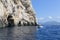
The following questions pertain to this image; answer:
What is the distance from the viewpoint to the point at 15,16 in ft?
323

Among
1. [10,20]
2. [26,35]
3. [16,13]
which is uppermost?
[16,13]

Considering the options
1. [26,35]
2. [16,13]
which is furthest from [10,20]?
[26,35]

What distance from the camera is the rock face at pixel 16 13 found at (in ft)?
294

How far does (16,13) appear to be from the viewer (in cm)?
10069

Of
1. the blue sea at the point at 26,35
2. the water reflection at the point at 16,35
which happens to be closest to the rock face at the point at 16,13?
the blue sea at the point at 26,35

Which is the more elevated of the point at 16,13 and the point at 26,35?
the point at 16,13

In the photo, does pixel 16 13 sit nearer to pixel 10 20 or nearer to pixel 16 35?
pixel 10 20

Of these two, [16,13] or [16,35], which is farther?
[16,13]

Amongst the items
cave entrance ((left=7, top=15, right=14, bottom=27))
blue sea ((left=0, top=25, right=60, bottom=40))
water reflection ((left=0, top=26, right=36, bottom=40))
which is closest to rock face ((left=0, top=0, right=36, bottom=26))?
cave entrance ((left=7, top=15, right=14, bottom=27))

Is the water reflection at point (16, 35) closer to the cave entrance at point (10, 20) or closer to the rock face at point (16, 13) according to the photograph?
the rock face at point (16, 13)

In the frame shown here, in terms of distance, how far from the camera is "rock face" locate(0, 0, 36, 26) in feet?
294

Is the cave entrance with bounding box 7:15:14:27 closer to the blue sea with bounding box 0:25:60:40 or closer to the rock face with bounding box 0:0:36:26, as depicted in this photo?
the rock face with bounding box 0:0:36:26

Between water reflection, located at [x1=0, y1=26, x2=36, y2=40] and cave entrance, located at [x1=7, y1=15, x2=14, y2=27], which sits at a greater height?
cave entrance, located at [x1=7, y1=15, x2=14, y2=27]

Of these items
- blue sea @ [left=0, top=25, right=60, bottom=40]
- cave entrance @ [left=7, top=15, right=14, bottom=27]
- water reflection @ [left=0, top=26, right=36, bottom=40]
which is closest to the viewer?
water reflection @ [left=0, top=26, right=36, bottom=40]
